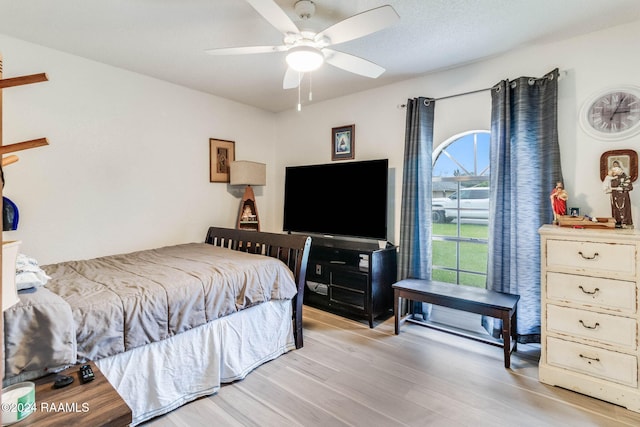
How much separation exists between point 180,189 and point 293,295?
195cm

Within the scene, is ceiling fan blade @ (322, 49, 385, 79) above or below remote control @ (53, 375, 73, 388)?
above

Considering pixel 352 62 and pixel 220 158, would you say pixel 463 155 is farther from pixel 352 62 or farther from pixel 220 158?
pixel 220 158

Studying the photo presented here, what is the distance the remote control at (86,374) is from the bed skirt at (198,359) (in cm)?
35

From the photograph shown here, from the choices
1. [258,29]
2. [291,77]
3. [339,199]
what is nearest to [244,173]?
[339,199]

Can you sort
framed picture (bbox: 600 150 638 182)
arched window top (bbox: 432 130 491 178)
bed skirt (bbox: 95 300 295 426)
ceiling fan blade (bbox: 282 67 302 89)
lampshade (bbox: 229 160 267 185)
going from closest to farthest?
1. bed skirt (bbox: 95 300 295 426)
2. framed picture (bbox: 600 150 638 182)
3. ceiling fan blade (bbox: 282 67 302 89)
4. arched window top (bbox: 432 130 491 178)
5. lampshade (bbox: 229 160 267 185)

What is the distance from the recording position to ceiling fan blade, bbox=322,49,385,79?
2.18 m

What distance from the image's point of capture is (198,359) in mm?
2033

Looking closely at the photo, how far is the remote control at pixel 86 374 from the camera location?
4.15 ft

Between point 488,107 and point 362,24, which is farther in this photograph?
point 488,107

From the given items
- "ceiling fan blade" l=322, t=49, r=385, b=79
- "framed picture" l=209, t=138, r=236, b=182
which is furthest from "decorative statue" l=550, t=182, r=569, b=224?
"framed picture" l=209, t=138, r=236, b=182

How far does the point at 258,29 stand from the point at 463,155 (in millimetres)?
2272

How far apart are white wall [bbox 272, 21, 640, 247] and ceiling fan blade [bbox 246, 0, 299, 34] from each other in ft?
6.13

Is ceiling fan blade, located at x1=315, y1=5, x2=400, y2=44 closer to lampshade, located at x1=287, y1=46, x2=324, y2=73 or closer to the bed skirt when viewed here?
lampshade, located at x1=287, y1=46, x2=324, y2=73

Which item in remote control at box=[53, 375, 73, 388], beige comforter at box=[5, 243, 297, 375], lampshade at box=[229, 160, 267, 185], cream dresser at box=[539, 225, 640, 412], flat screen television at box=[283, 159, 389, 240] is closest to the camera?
remote control at box=[53, 375, 73, 388]
